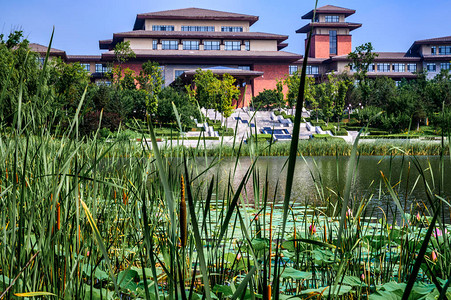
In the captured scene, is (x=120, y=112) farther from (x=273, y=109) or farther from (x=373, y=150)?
(x=273, y=109)

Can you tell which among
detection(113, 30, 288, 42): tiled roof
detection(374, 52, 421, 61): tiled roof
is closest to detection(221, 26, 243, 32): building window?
detection(113, 30, 288, 42): tiled roof

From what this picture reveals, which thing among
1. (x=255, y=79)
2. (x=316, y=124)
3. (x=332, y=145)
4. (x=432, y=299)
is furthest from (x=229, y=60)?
(x=432, y=299)

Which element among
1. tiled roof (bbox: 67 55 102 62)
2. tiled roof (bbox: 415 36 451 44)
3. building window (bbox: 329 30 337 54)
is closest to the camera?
tiled roof (bbox: 67 55 102 62)

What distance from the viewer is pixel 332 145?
15445 mm

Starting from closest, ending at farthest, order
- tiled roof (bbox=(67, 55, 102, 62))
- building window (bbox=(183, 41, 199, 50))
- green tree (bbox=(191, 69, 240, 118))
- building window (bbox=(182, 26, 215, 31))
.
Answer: green tree (bbox=(191, 69, 240, 118)) → building window (bbox=(183, 41, 199, 50)) → tiled roof (bbox=(67, 55, 102, 62)) → building window (bbox=(182, 26, 215, 31))

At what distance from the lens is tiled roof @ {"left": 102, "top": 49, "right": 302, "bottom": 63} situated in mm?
35312

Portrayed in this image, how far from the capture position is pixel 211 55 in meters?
35.5

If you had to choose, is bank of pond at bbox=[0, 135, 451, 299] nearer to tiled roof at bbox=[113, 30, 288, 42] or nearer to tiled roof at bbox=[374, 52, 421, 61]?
tiled roof at bbox=[113, 30, 288, 42]

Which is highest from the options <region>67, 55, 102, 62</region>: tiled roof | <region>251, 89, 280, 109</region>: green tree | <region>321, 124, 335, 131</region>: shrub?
<region>67, 55, 102, 62</region>: tiled roof

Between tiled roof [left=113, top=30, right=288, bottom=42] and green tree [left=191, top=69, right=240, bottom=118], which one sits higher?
tiled roof [left=113, top=30, right=288, bottom=42]

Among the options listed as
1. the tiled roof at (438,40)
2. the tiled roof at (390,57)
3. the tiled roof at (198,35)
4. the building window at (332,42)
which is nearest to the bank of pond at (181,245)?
the tiled roof at (198,35)

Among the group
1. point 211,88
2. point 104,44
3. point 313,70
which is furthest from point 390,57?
point 104,44

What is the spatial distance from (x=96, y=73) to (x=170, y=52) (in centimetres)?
591

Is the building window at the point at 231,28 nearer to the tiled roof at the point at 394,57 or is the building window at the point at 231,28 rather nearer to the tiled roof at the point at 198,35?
the tiled roof at the point at 198,35
